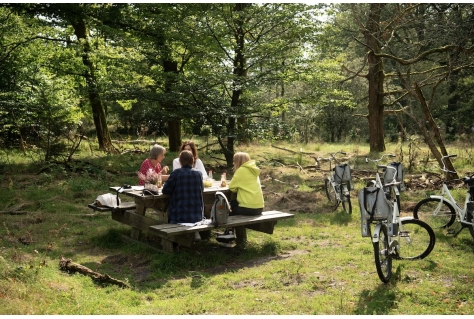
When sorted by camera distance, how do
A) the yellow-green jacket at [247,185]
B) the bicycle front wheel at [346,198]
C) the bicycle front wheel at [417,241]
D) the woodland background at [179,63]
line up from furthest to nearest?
the woodland background at [179,63] → the bicycle front wheel at [346,198] → the yellow-green jacket at [247,185] → the bicycle front wheel at [417,241]

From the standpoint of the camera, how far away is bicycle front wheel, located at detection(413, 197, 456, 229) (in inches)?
334

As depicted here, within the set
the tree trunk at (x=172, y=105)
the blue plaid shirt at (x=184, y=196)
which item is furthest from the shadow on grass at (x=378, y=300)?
the tree trunk at (x=172, y=105)

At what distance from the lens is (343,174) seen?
1041 centimetres

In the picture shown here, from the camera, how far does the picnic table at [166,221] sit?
7.04 meters

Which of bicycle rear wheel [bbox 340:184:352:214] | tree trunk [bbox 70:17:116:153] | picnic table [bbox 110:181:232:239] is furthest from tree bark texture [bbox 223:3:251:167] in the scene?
picnic table [bbox 110:181:232:239]

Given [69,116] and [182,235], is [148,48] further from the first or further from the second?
[182,235]

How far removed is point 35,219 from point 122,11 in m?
9.76

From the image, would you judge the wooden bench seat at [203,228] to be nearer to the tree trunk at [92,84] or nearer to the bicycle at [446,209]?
the bicycle at [446,209]

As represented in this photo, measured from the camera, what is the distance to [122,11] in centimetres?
1675

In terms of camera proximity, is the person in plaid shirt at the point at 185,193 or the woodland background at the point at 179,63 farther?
the woodland background at the point at 179,63

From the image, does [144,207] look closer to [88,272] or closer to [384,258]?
[88,272]

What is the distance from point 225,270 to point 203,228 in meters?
0.68

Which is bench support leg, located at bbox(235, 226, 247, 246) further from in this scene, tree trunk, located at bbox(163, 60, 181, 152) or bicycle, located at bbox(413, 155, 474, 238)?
tree trunk, located at bbox(163, 60, 181, 152)
